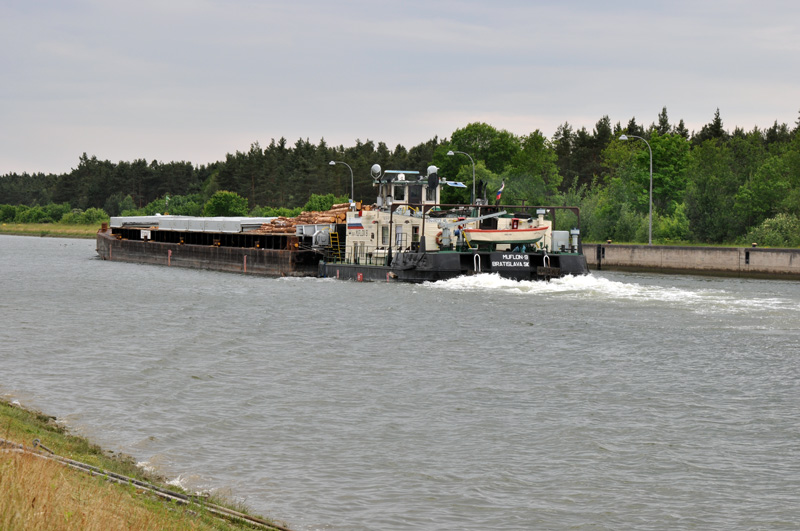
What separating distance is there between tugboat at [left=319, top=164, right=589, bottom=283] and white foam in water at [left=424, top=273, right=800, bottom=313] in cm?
49

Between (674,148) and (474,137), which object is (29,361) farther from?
(474,137)

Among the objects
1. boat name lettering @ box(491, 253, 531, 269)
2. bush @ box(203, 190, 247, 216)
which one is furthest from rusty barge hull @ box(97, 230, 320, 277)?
bush @ box(203, 190, 247, 216)

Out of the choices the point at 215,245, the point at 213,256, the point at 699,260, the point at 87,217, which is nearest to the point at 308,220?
the point at 213,256

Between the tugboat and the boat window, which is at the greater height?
the boat window

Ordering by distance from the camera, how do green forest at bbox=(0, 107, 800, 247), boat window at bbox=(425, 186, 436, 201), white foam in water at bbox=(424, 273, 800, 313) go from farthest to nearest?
green forest at bbox=(0, 107, 800, 247) → boat window at bbox=(425, 186, 436, 201) → white foam in water at bbox=(424, 273, 800, 313)

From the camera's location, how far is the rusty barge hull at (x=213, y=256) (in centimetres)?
6394

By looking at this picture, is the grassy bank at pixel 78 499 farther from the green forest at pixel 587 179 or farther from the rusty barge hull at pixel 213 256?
the rusty barge hull at pixel 213 256

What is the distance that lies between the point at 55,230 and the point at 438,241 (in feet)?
506

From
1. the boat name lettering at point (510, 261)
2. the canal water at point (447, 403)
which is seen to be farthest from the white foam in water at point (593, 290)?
the canal water at point (447, 403)

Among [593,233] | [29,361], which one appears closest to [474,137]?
[593,233]

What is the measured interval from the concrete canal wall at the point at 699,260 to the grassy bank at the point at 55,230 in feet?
415

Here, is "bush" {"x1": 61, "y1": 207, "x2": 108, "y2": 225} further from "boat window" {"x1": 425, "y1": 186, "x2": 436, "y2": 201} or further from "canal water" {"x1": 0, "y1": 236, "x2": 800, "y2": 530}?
"canal water" {"x1": 0, "y1": 236, "x2": 800, "y2": 530}

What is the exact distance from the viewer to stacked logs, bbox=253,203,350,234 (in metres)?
67.6

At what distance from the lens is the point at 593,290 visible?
45844 millimetres
